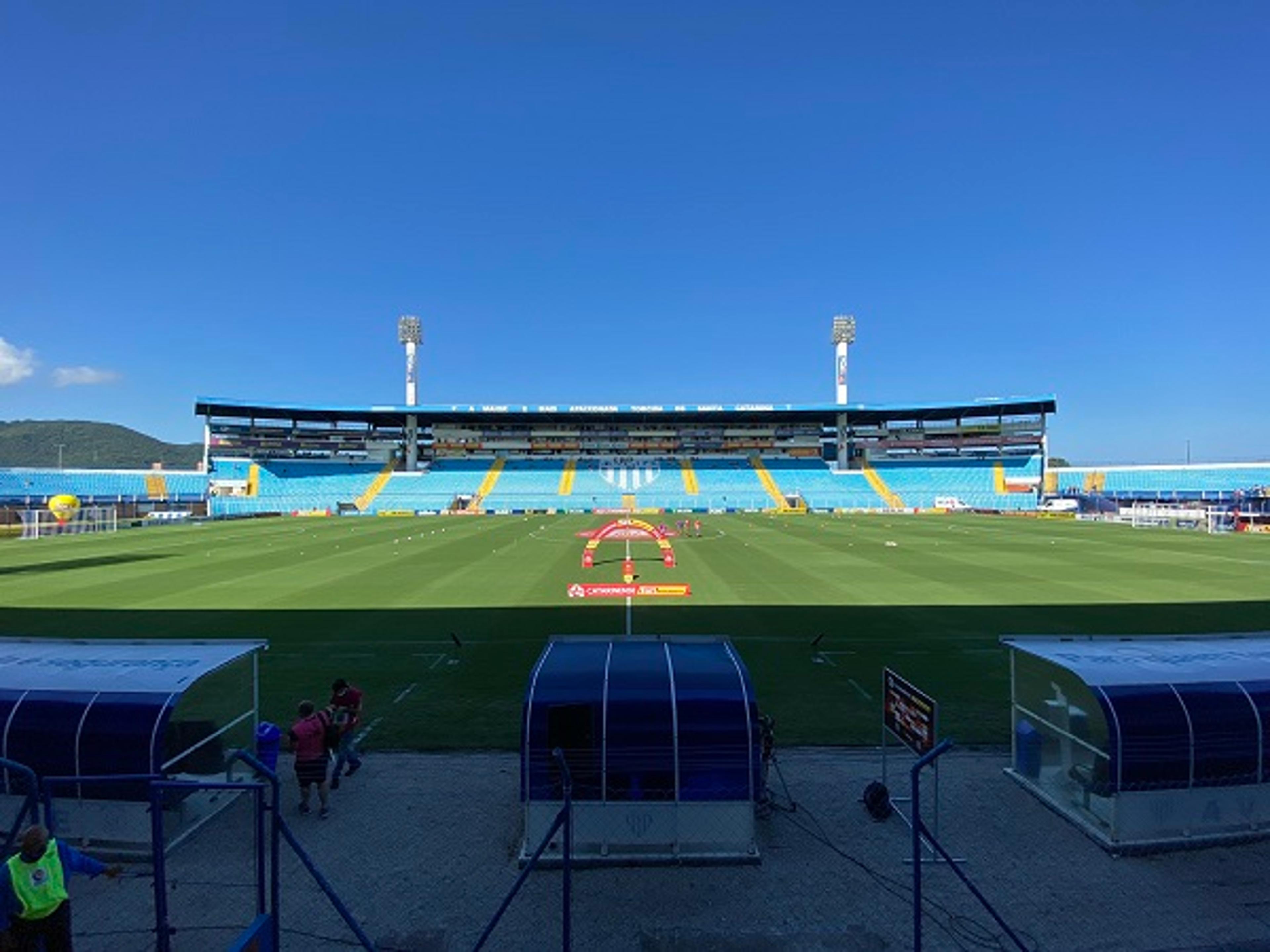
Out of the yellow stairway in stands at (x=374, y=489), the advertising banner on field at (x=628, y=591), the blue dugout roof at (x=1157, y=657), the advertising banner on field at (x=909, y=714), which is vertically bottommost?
the advertising banner on field at (x=628, y=591)

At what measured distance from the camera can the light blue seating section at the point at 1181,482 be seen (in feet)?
273

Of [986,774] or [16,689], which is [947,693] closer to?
[986,774]

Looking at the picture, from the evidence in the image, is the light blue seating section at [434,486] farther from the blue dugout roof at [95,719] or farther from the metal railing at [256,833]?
the metal railing at [256,833]

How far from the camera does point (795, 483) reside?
96438 millimetres

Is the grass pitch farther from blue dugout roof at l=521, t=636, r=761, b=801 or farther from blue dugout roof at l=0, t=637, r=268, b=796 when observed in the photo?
blue dugout roof at l=0, t=637, r=268, b=796

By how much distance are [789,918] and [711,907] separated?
80 cm

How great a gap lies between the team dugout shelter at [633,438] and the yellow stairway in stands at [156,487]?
20.8 ft

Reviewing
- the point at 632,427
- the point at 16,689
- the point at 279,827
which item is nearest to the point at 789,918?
the point at 279,827

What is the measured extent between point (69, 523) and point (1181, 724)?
74947 millimetres

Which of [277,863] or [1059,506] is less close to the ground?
[1059,506]

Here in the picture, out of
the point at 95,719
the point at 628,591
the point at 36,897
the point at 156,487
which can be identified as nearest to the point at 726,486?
the point at 156,487

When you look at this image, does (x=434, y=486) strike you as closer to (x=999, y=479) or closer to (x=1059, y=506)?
(x=999, y=479)

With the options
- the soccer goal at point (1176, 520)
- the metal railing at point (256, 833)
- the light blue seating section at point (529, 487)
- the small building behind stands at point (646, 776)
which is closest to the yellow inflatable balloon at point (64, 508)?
the light blue seating section at point (529, 487)

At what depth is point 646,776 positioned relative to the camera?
8414mm
